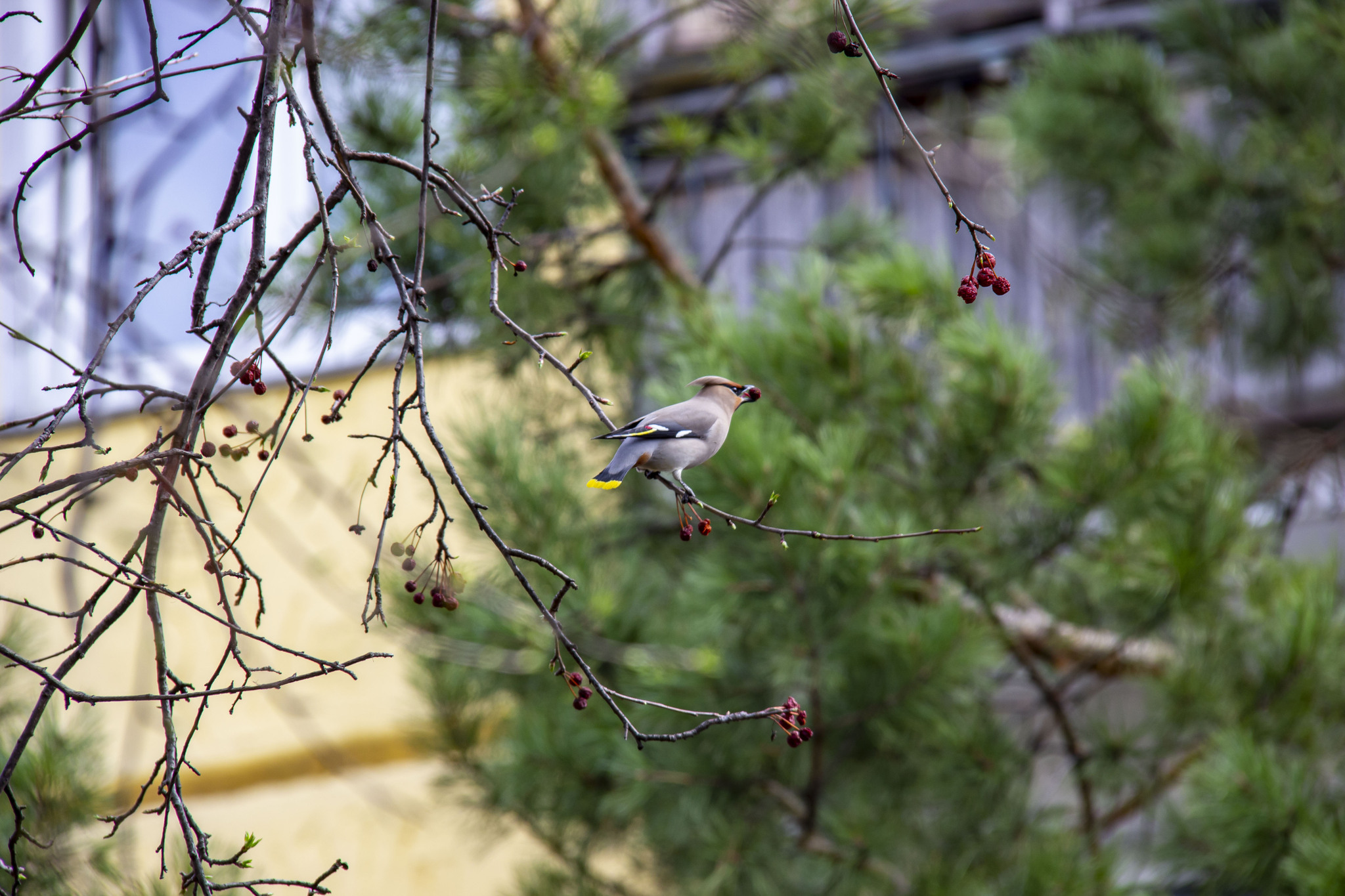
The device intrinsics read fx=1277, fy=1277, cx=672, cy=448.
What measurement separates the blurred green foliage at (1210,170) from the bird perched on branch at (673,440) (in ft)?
5.35

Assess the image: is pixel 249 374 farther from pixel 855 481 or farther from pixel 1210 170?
pixel 1210 170

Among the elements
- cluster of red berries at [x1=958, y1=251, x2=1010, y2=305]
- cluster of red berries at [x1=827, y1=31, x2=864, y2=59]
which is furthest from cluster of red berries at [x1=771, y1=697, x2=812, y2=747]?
cluster of red berries at [x1=827, y1=31, x2=864, y2=59]

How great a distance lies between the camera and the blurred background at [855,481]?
172cm

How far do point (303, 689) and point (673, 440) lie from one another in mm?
2380

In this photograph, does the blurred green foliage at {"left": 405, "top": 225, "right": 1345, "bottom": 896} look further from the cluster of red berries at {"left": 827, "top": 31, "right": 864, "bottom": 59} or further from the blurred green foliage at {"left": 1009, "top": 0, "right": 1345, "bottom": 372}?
the cluster of red berries at {"left": 827, "top": 31, "right": 864, "bottom": 59}

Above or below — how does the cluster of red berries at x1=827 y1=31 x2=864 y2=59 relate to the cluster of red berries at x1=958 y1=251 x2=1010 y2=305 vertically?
above

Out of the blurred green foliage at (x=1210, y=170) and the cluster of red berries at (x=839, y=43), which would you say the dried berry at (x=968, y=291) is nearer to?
the cluster of red berries at (x=839, y=43)

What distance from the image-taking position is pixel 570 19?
212 centimetres

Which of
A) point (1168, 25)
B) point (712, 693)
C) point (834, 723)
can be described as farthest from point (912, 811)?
point (1168, 25)

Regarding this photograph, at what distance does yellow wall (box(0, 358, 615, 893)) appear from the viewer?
2.82 meters

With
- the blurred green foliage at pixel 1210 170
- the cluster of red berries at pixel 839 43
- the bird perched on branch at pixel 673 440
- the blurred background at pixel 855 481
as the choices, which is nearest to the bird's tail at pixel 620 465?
the bird perched on branch at pixel 673 440

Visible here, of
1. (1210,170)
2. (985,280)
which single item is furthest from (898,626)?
(1210,170)

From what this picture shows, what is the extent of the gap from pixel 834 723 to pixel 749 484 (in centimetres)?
41

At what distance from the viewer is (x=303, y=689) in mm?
3086
